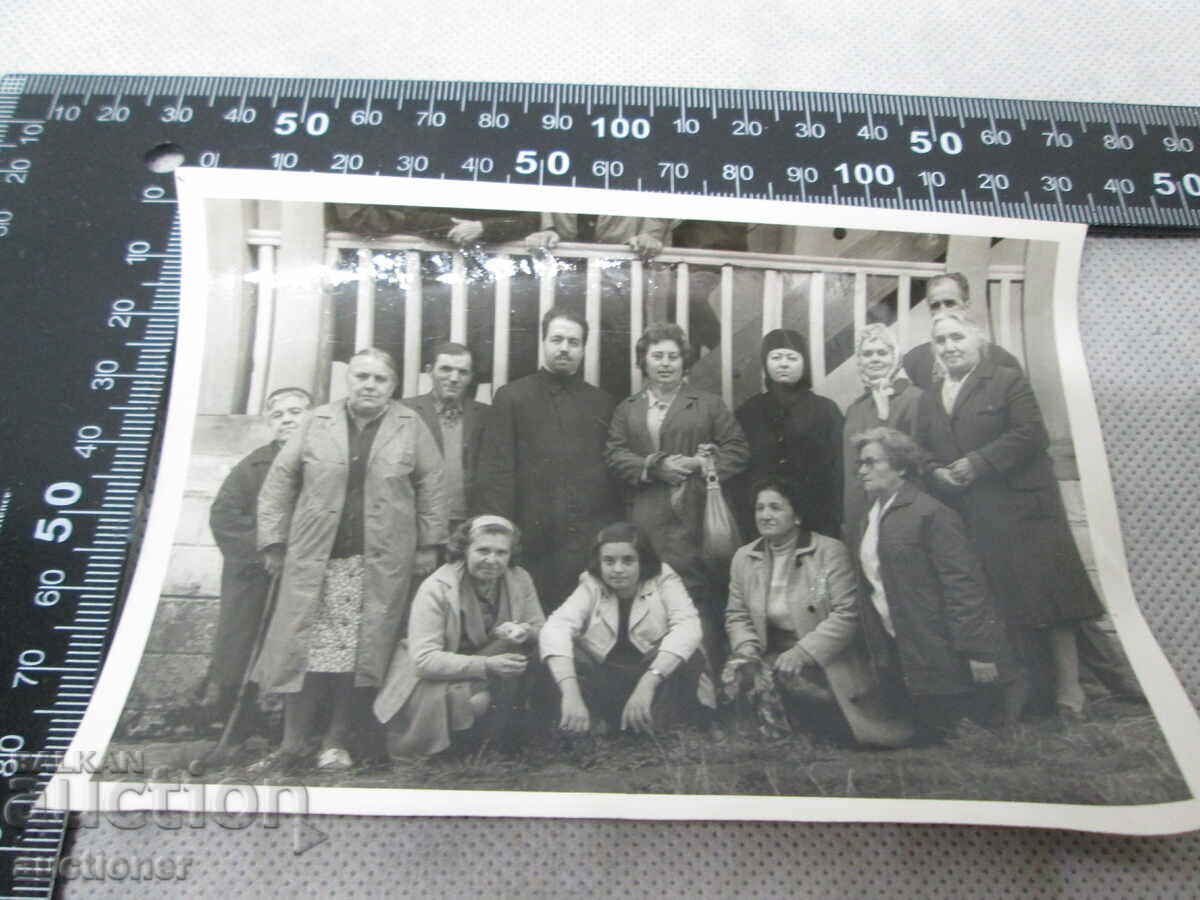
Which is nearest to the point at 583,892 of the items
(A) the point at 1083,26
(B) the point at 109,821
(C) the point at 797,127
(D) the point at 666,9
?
(B) the point at 109,821

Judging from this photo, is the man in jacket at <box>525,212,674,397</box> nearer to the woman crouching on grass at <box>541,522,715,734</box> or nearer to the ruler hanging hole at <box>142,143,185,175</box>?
the woman crouching on grass at <box>541,522,715,734</box>

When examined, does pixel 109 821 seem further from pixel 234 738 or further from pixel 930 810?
pixel 930 810

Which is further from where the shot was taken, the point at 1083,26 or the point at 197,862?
the point at 1083,26

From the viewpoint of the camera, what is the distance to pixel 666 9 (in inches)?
28.9

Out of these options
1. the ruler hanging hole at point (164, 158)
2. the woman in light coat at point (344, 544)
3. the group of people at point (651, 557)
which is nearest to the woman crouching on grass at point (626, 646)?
the group of people at point (651, 557)

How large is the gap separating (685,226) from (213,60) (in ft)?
1.41

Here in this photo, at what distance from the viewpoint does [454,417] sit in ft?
1.86

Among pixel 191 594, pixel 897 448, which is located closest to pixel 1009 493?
pixel 897 448

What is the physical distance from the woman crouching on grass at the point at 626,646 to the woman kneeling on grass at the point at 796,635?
0.09 feet

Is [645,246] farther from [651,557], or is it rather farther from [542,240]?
[651,557]

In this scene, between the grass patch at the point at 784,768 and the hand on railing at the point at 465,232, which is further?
the hand on railing at the point at 465,232

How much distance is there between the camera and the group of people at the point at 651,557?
520mm

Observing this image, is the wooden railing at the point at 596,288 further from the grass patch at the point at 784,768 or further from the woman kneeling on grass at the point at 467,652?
the grass patch at the point at 784,768

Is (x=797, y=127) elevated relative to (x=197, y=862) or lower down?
elevated
